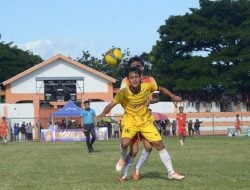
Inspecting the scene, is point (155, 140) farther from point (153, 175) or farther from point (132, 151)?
point (153, 175)

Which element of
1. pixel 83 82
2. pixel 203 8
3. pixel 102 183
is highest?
pixel 203 8

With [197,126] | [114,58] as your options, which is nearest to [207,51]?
[197,126]

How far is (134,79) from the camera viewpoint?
10.9 metres

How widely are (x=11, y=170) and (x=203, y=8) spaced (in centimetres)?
5725

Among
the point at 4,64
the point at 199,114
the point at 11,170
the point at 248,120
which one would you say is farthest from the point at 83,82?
the point at 11,170

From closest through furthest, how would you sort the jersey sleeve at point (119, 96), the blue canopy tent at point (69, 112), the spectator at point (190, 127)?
the jersey sleeve at point (119, 96), the blue canopy tent at point (69, 112), the spectator at point (190, 127)

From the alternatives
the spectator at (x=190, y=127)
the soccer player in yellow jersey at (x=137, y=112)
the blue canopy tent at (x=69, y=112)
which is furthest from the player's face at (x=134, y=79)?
the spectator at (x=190, y=127)

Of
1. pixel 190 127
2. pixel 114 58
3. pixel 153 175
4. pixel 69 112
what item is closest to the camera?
pixel 153 175

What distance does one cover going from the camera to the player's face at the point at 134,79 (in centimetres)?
1088

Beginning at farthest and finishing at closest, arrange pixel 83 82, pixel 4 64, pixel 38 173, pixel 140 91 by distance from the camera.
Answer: pixel 4 64
pixel 83 82
pixel 38 173
pixel 140 91

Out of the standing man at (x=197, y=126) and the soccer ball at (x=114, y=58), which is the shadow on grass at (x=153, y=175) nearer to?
the soccer ball at (x=114, y=58)

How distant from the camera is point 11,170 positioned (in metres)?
14.0

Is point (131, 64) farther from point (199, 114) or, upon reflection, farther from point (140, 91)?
point (199, 114)

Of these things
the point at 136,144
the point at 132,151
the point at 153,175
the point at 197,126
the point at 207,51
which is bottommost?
the point at 153,175
